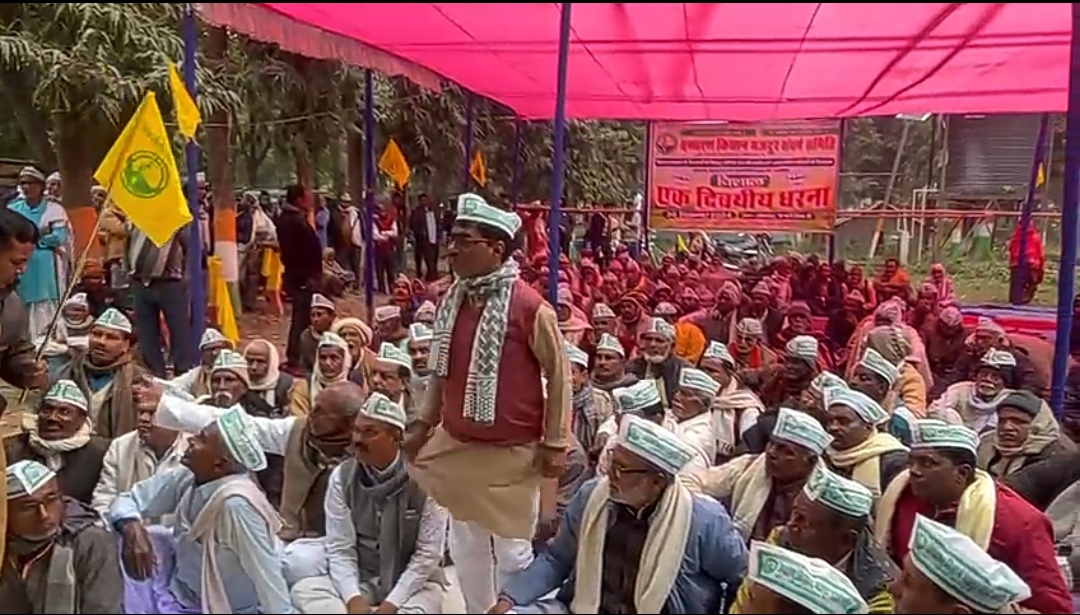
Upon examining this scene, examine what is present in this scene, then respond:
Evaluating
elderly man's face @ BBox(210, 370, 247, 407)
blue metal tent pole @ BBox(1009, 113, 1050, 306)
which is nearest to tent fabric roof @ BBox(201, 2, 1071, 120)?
blue metal tent pole @ BBox(1009, 113, 1050, 306)

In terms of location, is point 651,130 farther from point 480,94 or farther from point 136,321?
point 136,321

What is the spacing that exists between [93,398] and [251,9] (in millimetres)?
1592

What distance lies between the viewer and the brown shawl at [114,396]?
4.13m

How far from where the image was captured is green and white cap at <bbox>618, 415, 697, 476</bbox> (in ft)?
8.90

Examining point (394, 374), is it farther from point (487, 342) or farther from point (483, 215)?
point (483, 215)

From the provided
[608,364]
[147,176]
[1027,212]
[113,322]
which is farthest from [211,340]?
[1027,212]

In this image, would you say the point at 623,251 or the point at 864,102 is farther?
the point at 623,251

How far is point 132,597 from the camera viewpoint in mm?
2754

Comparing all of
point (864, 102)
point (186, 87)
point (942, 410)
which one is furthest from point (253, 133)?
point (942, 410)

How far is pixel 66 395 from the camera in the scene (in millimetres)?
3803

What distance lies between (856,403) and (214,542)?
209 cm

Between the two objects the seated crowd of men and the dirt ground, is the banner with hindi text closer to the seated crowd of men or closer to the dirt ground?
the dirt ground

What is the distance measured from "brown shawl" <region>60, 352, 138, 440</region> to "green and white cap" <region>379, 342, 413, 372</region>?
0.99 m

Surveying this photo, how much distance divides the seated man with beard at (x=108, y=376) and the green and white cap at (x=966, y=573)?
9.40 ft
